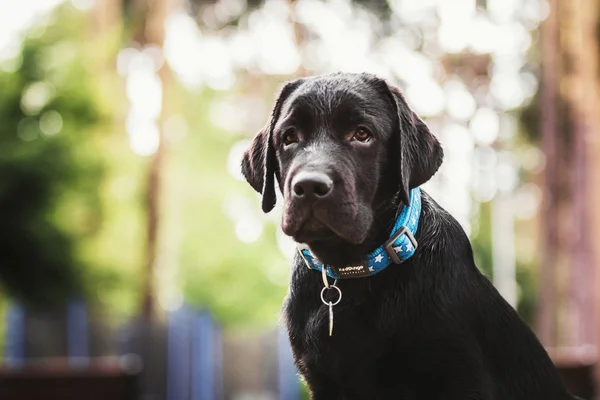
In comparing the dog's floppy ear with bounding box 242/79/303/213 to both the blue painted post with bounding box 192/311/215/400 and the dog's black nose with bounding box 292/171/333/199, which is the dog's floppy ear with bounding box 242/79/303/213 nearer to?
the dog's black nose with bounding box 292/171/333/199

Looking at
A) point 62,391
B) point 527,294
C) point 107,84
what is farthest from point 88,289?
point 527,294

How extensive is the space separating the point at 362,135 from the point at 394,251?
1.55 feet

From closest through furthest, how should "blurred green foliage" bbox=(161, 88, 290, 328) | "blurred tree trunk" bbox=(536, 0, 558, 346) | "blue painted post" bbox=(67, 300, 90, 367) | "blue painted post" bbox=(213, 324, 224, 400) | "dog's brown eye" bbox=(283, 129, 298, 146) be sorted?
"dog's brown eye" bbox=(283, 129, 298, 146)
"blue painted post" bbox=(67, 300, 90, 367)
"blue painted post" bbox=(213, 324, 224, 400)
"blurred tree trunk" bbox=(536, 0, 558, 346)
"blurred green foliage" bbox=(161, 88, 290, 328)

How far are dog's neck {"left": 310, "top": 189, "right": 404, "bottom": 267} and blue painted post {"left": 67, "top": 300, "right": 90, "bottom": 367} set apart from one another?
54.9 feet

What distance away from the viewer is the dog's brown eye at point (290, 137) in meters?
3.42

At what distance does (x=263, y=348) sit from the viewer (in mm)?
20891

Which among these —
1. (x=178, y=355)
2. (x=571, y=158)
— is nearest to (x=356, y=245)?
(x=178, y=355)

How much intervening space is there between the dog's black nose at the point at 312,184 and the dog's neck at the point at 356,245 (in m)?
0.24

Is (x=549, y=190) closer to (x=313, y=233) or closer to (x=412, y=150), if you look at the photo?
(x=412, y=150)

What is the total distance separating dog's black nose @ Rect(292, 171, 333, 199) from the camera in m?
3.05

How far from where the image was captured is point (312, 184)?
10.1ft

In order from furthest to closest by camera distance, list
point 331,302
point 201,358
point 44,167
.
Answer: point 201,358, point 44,167, point 331,302

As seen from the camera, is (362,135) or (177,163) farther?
(177,163)

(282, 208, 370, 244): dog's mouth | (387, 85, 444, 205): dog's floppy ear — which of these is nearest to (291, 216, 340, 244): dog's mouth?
(282, 208, 370, 244): dog's mouth
